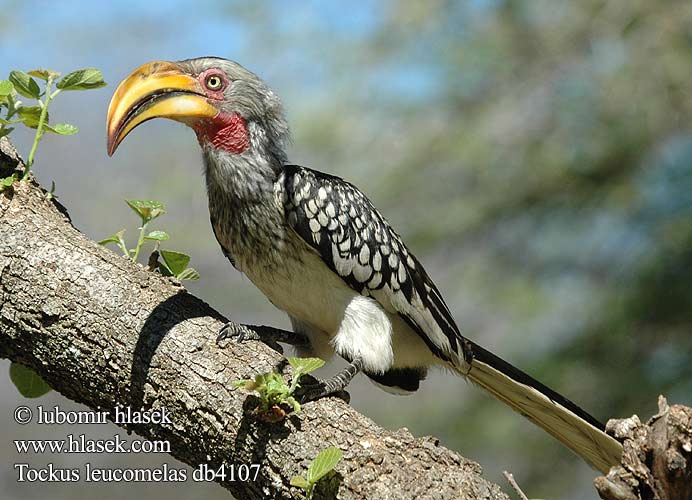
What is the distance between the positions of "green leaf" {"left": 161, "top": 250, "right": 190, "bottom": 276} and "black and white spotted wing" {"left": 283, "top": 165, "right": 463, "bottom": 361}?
579mm

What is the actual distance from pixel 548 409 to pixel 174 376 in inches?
65.9

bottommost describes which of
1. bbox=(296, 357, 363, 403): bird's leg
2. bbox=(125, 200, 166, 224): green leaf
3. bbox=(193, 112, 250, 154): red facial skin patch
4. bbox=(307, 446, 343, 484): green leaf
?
bbox=(307, 446, 343, 484): green leaf

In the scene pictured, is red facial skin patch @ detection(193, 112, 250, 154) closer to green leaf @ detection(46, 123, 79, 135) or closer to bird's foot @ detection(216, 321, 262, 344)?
green leaf @ detection(46, 123, 79, 135)

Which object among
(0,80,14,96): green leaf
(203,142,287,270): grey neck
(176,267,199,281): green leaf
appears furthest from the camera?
(203,142,287,270): grey neck

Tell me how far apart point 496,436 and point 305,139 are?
2950 millimetres

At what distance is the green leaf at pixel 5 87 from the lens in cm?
253

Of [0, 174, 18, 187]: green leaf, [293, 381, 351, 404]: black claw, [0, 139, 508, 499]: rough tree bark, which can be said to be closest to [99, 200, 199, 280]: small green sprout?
[0, 139, 508, 499]: rough tree bark

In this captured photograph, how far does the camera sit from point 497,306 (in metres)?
6.77

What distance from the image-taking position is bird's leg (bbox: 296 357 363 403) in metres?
2.55

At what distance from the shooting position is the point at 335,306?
331 cm

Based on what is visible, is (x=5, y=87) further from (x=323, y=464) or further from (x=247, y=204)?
(x=323, y=464)

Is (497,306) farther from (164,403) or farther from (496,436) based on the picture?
(164,403)

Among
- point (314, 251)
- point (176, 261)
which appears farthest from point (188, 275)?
point (314, 251)

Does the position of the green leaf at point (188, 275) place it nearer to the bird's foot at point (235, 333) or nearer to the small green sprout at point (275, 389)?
the bird's foot at point (235, 333)
